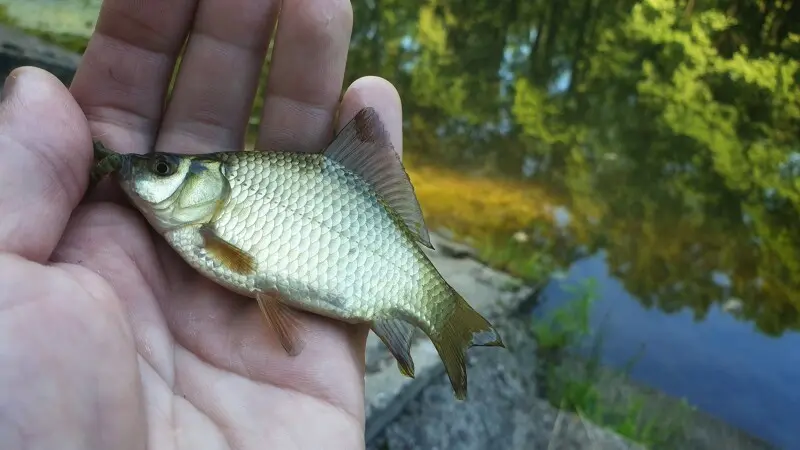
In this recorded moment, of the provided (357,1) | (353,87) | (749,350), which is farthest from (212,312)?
(357,1)

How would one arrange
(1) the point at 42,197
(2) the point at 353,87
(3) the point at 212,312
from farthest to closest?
1. (2) the point at 353,87
2. (3) the point at 212,312
3. (1) the point at 42,197

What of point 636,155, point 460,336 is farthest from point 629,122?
point 460,336

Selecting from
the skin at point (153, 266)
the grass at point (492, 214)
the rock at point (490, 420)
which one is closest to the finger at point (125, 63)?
the skin at point (153, 266)

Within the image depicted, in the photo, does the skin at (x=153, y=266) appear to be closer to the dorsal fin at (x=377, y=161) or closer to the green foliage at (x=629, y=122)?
the dorsal fin at (x=377, y=161)

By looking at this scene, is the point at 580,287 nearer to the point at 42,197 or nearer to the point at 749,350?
the point at 749,350

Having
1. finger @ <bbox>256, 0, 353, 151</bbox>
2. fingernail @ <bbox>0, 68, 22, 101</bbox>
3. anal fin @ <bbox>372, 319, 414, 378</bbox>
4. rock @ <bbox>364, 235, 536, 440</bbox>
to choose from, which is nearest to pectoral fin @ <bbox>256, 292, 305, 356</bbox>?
anal fin @ <bbox>372, 319, 414, 378</bbox>

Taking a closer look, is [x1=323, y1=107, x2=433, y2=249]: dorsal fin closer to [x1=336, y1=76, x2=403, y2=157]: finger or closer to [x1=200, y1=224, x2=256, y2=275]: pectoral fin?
[x1=336, y1=76, x2=403, y2=157]: finger

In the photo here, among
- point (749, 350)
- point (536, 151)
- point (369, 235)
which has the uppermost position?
point (369, 235)
